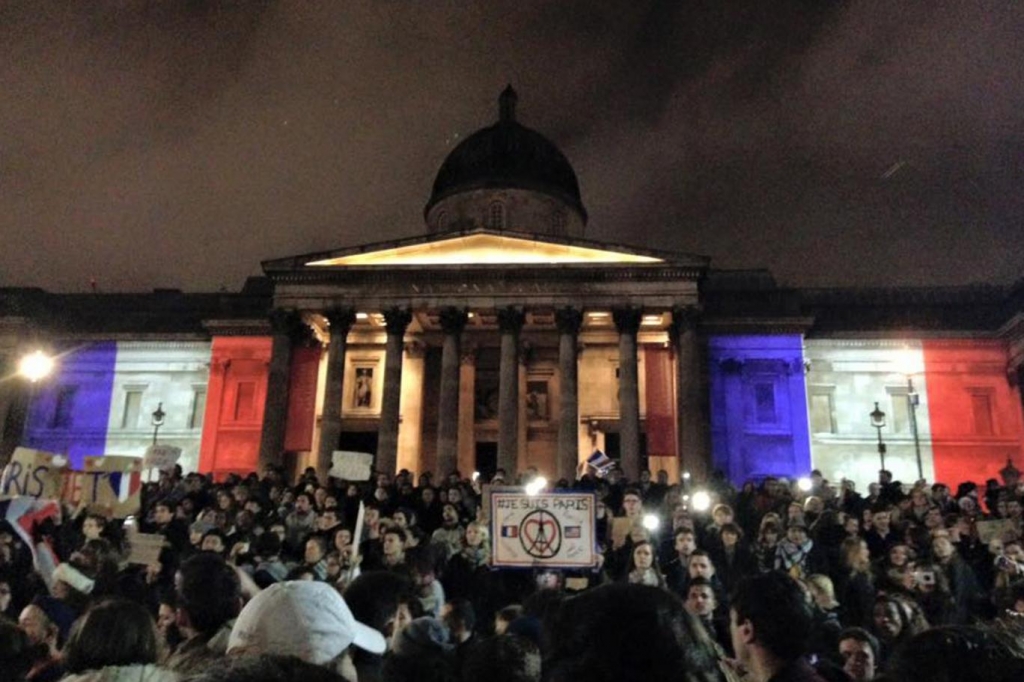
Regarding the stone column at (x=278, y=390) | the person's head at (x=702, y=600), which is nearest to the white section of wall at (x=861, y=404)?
the stone column at (x=278, y=390)

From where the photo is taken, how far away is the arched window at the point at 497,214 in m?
44.3

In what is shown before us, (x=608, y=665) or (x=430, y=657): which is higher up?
(x=608, y=665)

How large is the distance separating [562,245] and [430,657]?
3010cm

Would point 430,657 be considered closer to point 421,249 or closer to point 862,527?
point 862,527

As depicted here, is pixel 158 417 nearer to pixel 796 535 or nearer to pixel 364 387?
pixel 364 387

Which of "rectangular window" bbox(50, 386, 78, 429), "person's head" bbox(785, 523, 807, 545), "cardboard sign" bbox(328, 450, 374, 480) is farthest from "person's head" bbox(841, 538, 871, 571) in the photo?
"rectangular window" bbox(50, 386, 78, 429)

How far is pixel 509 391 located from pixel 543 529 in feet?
71.9

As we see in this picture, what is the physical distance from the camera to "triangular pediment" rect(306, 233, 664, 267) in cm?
3434

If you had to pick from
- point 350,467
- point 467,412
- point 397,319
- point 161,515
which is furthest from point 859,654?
point 467,412

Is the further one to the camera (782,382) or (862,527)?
(782,382)

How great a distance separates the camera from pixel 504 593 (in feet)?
36.7

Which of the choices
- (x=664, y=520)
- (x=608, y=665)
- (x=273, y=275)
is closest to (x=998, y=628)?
(x=608, y=665)

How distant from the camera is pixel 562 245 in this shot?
34438 millimetres

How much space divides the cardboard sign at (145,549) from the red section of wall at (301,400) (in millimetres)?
21928
